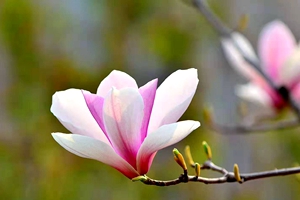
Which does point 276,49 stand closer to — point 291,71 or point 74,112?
point 291,71

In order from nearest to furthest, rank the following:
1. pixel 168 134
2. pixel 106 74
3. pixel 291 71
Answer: pixel 168 134 < pixel 291 71 < pixel 106 74

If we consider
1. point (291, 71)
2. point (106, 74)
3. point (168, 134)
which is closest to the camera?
point (168, 134)

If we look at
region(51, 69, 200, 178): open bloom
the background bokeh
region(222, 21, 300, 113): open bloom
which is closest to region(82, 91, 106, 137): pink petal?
region(51, 69, 200, 178): open bloom

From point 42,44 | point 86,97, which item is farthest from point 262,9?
point 86,97

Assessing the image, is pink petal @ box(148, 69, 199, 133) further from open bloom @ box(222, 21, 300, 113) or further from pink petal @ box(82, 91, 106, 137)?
open bloom @ box(222, 21, 300, 113)

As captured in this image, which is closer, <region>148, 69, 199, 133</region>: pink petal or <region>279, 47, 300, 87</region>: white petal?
<region>148, 69, 199, 133</region>: pink petal

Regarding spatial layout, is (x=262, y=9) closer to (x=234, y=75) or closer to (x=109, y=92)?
(x=234, y=75)

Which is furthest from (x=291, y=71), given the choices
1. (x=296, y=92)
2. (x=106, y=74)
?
(x=106, y=74)

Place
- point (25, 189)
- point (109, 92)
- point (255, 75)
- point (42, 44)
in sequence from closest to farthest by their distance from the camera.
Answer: point (109, 92), point (255, 75), point (25, 189), point (42, 44)
